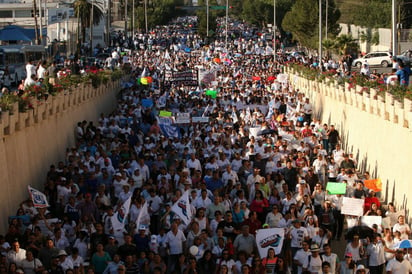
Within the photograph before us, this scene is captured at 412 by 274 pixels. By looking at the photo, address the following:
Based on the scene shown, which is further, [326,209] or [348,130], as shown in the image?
[348,130]

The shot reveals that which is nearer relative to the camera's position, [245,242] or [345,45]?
[245,242]

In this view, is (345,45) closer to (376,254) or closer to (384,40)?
(384,40)

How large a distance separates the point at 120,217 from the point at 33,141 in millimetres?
6315

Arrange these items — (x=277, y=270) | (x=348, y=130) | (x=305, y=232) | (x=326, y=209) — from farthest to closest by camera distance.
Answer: (x=348, y=130), (x=326, y=209), (x=305, y=232), (x=277, y=270)

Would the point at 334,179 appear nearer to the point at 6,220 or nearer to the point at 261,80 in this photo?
the point at 6,220

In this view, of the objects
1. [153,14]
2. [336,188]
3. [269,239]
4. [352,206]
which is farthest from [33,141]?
[153,14]

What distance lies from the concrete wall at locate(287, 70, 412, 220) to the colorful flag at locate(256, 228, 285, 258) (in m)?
6.29

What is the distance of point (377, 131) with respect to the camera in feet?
83.9

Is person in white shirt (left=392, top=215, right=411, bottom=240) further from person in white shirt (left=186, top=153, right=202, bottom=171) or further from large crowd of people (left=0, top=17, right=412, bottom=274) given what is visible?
person in white shirt (left=186, top=153, right=202, bottom=171)

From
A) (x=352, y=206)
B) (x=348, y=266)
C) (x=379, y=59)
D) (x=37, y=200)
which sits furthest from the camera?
(x=379, y=59)

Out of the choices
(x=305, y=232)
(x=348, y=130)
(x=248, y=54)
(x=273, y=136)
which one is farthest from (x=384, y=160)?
(x=248, y=54)

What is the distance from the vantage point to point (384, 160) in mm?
24375

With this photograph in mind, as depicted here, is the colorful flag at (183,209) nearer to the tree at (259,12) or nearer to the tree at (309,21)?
the tree at (309,21)

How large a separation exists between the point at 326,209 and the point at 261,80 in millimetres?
26068
